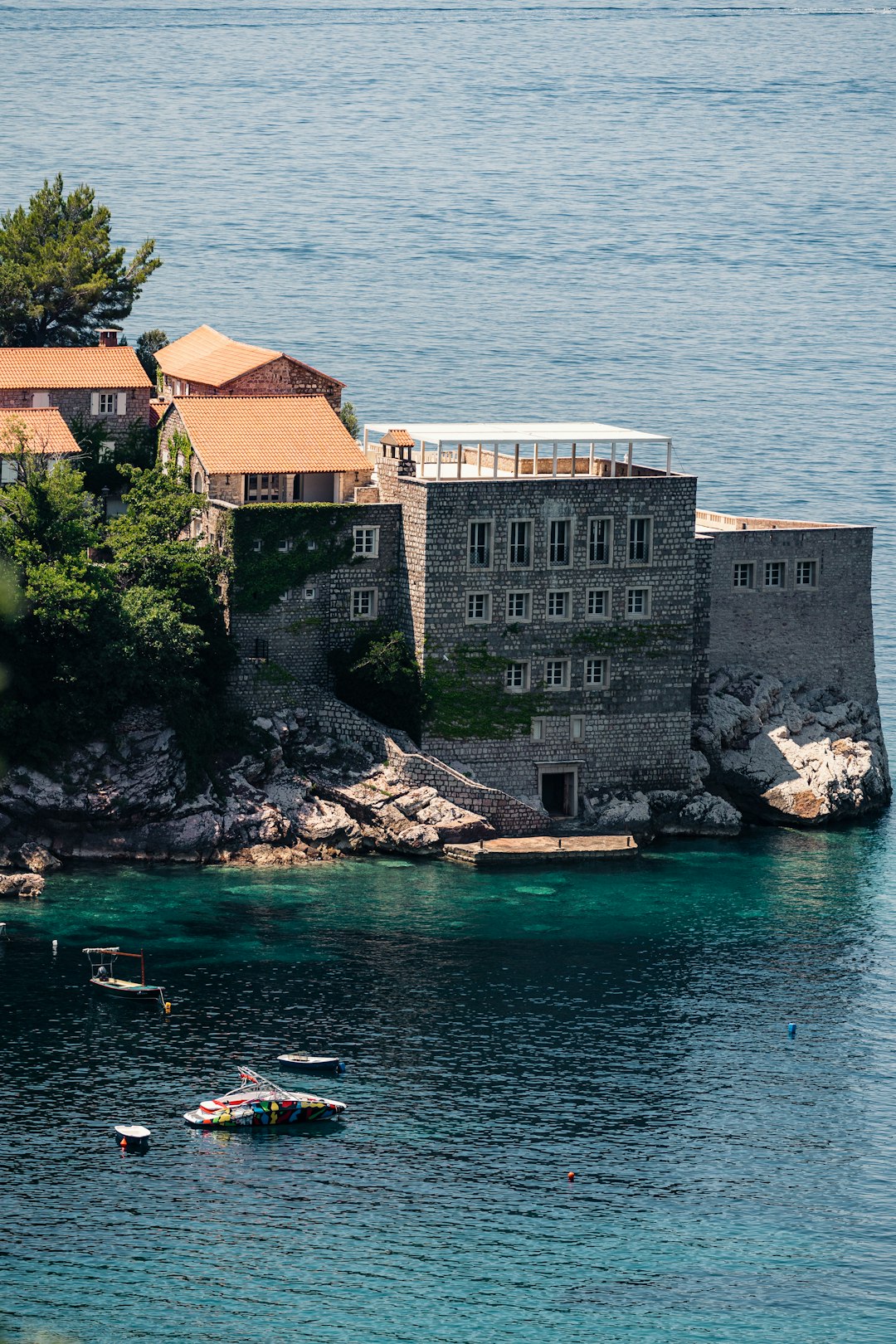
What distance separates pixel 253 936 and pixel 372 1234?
1032 inches

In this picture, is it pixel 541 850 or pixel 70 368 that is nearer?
pixel 541 850

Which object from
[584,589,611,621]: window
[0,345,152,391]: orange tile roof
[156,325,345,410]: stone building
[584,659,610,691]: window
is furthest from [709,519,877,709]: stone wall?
[0,345,152,391]: orange tile roof

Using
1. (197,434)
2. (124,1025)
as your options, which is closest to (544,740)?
(197,434)

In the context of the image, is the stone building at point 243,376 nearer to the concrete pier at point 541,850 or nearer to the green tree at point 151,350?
the green tree at point 151,350

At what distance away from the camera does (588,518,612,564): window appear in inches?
4715

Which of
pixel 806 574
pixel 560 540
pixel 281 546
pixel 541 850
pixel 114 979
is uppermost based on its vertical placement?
pixel 560 540

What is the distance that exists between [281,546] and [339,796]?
11.9 m

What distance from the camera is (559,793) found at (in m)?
122

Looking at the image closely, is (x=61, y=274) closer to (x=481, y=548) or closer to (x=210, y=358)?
(x=210, y=358)

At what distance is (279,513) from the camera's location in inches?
4587

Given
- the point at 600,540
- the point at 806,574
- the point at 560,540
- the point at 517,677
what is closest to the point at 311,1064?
the point at 517,677

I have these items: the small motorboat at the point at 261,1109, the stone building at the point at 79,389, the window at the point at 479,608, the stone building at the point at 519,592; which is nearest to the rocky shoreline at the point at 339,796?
the stone building at the point at 519,592

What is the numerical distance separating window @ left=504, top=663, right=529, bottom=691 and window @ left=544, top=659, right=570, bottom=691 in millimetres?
1220

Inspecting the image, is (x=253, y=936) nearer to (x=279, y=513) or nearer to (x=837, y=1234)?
(x=279, y=513)
